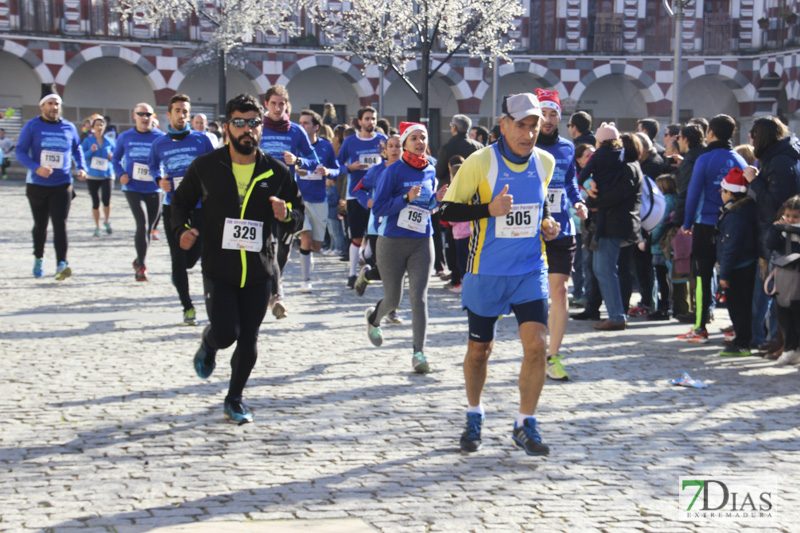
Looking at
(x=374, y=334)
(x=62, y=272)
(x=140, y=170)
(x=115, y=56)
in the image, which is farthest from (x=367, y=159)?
(x=115, y=56)

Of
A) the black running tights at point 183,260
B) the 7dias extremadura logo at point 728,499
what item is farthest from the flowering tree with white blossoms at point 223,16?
the 7dias extremadura logo at point 728,499

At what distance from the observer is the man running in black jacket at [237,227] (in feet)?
20.0

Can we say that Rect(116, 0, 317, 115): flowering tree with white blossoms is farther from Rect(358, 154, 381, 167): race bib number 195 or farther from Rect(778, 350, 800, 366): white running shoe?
Rect(778, 350, 800, 366): white running shoe

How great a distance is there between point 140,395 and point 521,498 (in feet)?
10.3

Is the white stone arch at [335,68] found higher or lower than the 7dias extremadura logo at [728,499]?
higher

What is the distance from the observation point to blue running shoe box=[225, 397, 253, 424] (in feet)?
20.2

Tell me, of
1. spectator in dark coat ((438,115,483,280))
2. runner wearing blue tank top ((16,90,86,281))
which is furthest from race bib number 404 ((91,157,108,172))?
spectator in dark coat ((438,115,483,280))

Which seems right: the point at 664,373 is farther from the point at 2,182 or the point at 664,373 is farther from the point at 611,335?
the point at 2,182

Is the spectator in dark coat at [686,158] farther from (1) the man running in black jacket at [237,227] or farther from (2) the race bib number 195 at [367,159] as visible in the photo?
(1) the man running in black jacket at [237,227]

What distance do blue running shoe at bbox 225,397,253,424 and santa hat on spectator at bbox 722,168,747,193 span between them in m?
4.96

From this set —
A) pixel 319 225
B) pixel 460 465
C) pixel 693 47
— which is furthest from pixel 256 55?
pixel 460 465

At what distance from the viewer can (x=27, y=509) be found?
14.9 feet

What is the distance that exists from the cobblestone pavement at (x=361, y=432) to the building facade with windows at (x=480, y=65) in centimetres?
3020

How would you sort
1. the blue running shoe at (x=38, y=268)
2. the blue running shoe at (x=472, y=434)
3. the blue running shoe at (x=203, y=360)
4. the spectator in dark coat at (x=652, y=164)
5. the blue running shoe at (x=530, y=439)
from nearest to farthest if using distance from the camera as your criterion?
the blue running shoe at (x=530, y=439) < the blue running shoe at (x=472, y=434) < the blue running shoe at (x=203, y=360) < the spectator in dark coat at (x=652, y=164) < the blue running shoe at (x=38, y=268)
